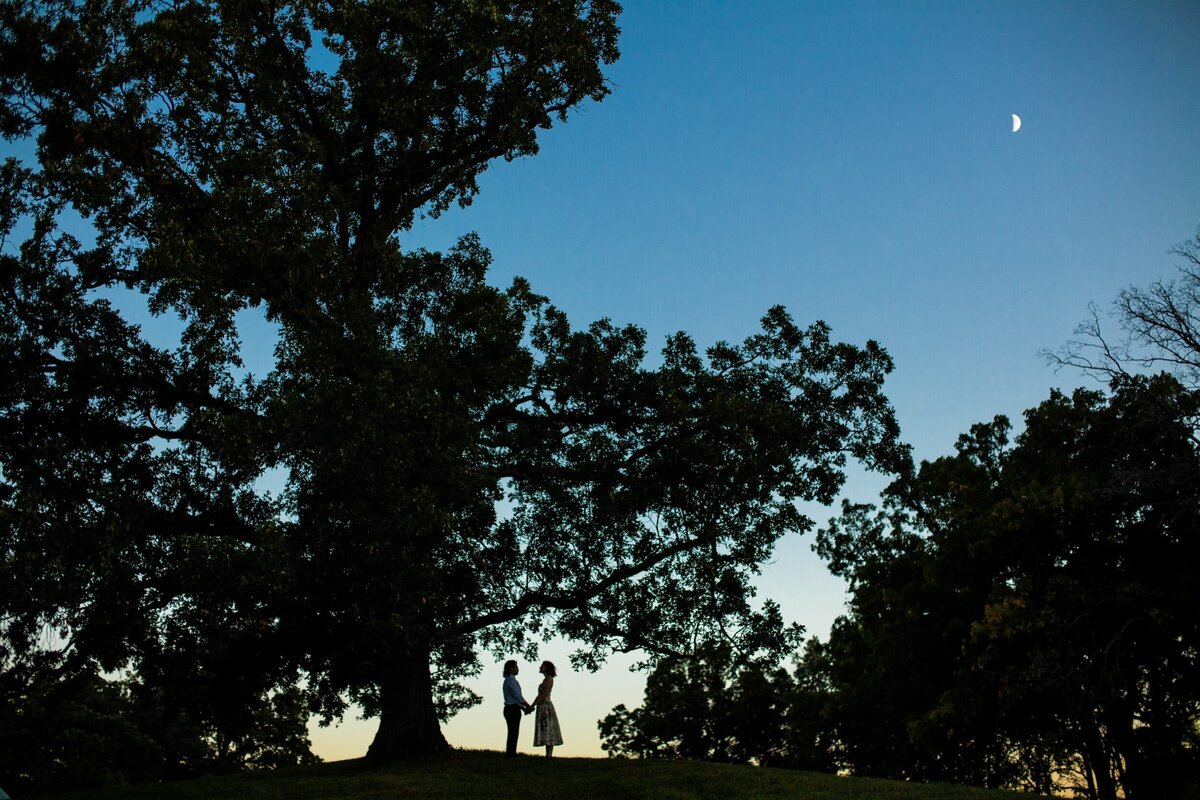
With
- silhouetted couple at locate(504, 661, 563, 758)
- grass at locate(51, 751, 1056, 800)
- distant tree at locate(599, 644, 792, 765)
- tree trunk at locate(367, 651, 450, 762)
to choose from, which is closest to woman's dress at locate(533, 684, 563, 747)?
silhouetted couple at locate(504, 661, 563, 758)

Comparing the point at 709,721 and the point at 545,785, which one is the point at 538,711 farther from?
the point at 709,721

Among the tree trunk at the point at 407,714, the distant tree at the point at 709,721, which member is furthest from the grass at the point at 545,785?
the distant tree at the point at 709,721

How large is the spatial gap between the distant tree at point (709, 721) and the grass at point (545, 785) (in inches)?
1419

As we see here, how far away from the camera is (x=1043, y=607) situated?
95.6 ft

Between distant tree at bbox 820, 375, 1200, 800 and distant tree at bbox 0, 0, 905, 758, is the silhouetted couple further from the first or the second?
distant tree at bbox 820, 375, 1200, 800

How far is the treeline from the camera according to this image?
28.5 m

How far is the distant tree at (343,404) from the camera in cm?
1747

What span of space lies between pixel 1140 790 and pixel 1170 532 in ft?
30.2

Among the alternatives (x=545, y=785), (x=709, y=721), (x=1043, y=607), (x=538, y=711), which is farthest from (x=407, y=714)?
(x=709, y=721)

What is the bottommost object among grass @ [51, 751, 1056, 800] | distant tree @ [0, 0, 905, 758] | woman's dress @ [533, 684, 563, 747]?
grass @ [51, 751, 1056, 800]

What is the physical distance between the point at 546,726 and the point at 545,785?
397 cm

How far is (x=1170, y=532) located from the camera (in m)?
30.2

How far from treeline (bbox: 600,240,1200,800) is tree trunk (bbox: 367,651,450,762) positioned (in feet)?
18.0

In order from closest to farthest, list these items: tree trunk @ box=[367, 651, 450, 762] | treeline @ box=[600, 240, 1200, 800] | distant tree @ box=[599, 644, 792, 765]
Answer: tree trunk @ box=[367, 651, 450, 762] → treeline @ box=[600, 240, 1200, 800] → distant tree @ box=[599, 644, 792, 765]
